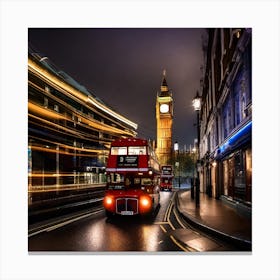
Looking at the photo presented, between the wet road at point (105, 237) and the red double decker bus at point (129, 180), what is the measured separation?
94cm

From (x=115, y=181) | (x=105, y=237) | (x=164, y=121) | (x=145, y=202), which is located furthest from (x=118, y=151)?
(x=164, y=121)

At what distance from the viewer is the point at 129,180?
1194 centimetres

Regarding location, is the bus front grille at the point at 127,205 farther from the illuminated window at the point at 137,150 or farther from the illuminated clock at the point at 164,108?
the illuminated clock at the point at 164,108

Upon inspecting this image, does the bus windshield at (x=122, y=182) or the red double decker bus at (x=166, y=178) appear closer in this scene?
the bus windshield at (x=122, y=182)

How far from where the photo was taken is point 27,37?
801cm

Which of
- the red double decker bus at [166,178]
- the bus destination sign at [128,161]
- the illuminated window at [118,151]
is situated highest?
the illuminated window at [118,151]

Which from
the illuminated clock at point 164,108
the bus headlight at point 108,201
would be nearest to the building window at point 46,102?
the bus headlight at point 108,201

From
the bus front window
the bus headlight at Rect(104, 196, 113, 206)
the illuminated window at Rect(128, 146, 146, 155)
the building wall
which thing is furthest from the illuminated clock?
the bus headlight at Rect(104, 196, 113, 206)

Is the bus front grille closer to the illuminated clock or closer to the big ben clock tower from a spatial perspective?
the big ben clock tower

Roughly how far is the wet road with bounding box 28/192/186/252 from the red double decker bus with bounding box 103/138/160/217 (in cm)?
94

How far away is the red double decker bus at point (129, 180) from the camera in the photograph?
38.0 ft

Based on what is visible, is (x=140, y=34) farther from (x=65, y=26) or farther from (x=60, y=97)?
(x=60, y=97)
